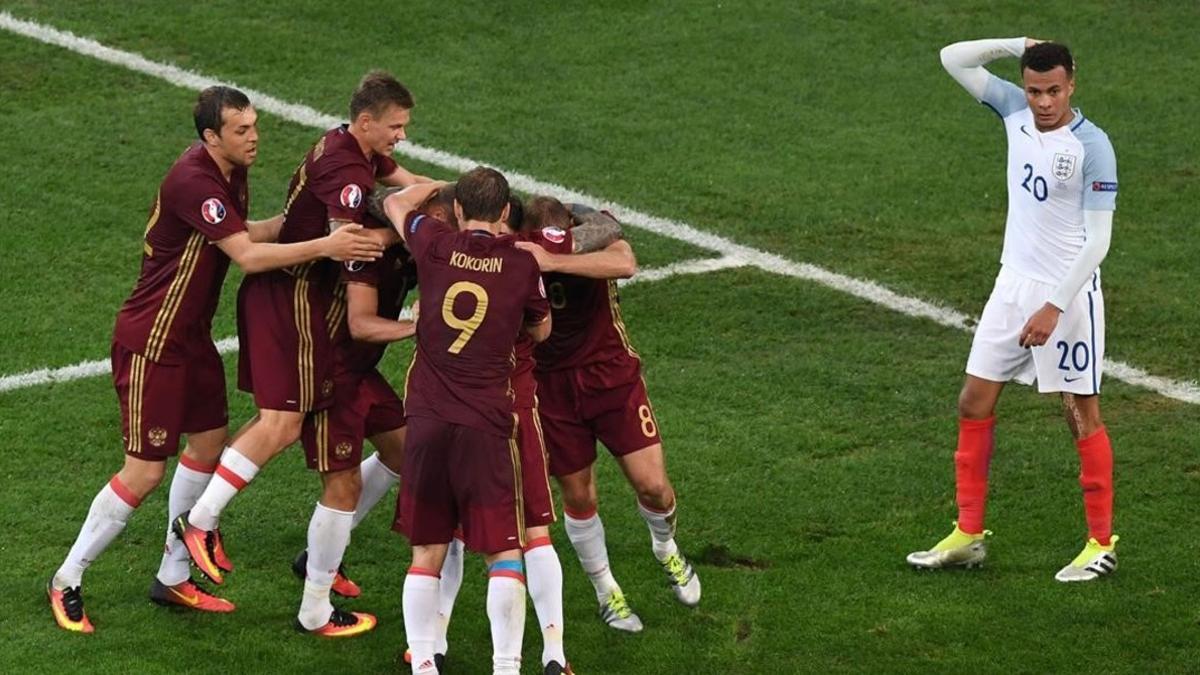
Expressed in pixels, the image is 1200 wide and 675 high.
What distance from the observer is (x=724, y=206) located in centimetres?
1353

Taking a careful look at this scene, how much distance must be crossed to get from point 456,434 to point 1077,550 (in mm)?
3062

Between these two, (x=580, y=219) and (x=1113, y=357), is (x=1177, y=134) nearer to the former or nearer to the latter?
(x=1113, y=357)

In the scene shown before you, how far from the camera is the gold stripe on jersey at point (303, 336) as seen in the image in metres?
8.08

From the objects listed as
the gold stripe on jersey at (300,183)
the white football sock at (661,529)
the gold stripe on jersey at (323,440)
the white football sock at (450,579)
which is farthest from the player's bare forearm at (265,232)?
Result: the white football sock at (661,529)

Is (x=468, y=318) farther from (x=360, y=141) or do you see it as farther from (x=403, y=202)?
(x=360, y=141)

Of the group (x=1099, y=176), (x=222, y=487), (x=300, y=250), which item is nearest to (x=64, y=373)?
(x=222, y=487)

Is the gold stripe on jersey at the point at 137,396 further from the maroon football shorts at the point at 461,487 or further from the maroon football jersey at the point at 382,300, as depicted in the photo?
the maroon football shorts at the point at 461,487

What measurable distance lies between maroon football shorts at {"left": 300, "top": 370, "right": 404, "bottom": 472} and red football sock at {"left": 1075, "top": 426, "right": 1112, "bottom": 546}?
9.58ft

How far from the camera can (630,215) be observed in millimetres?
13359

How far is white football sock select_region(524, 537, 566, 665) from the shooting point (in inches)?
299

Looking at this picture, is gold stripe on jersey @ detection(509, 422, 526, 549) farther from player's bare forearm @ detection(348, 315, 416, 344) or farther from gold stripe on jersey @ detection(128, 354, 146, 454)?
gold stripe on jersey @ detection(128, 354, 146, 454)

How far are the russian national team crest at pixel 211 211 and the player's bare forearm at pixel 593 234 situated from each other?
133 cm

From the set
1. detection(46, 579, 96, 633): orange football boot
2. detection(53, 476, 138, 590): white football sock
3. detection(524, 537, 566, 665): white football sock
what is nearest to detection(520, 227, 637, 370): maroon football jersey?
detection(524, 537, 566, 665): white football sock

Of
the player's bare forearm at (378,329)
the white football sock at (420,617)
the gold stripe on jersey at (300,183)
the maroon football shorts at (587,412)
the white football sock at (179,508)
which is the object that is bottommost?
the white football sock at (179,508)
